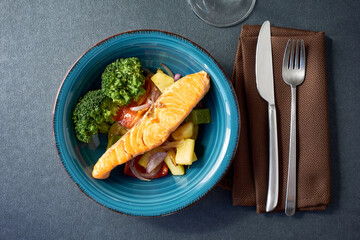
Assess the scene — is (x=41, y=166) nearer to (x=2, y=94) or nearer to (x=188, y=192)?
(x=2, y=94)

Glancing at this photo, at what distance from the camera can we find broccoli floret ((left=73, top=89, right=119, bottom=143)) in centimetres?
185

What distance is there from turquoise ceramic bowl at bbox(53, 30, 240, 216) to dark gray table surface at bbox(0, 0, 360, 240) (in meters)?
0.36

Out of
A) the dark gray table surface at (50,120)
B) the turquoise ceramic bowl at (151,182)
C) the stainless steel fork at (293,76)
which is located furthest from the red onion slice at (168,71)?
the stainless steel fork at (293,76)

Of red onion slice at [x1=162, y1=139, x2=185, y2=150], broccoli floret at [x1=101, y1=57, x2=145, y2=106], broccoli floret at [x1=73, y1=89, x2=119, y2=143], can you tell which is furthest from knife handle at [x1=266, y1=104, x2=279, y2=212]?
broccoli floret at [x1=73, y1=89, x2=119, y2=143]

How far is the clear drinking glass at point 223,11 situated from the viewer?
2.18 metres

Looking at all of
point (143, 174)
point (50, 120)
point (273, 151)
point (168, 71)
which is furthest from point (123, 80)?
point (273, 151)

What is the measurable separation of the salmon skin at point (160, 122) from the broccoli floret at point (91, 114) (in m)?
0.16

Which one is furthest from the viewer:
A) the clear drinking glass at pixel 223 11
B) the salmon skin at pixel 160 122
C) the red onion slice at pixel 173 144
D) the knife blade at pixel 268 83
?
the clear drinking glass at pixel 223 11

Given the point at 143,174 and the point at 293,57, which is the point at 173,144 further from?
the point at 293,57

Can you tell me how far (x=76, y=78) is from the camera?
1.88 meters

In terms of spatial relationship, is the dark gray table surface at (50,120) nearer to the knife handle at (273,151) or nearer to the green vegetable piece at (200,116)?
the knife handle at (273,151)

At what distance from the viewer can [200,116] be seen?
1979 mm

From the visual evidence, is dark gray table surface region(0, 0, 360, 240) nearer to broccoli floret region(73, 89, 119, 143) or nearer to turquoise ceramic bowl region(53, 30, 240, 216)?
turquoise ceramic bowl region(53, 30, 240, 216)

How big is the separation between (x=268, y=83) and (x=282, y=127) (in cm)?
31
